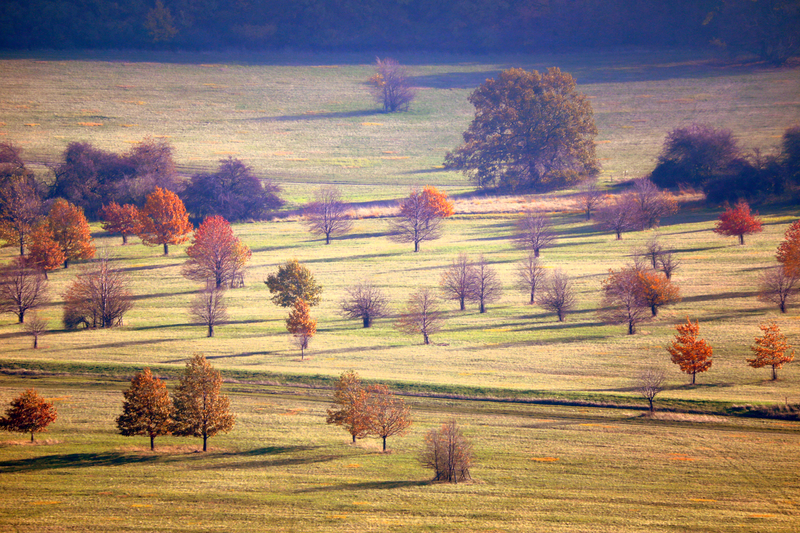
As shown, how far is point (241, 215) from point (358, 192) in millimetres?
21070

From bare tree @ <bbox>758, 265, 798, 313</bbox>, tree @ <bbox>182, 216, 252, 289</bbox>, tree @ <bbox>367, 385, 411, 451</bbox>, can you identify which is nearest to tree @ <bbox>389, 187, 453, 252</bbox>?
tree @ <bbox>182, 216, 252, 289</bbox>

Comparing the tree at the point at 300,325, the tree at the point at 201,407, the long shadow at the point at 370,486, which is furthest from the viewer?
the tree at the point at 300,325

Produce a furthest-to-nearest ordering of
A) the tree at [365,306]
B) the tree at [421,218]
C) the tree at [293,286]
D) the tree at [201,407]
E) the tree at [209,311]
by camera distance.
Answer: the tree at [421,218]
the tree at [293,286]
the tree at [365,306]
the tree at [209,311]
the tree at [201,407]

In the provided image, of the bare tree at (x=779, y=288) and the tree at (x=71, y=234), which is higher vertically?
the tree at (x=71, y=234)

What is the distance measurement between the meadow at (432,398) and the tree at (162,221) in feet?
7.74

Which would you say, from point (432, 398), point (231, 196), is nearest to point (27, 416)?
point (432, 398)

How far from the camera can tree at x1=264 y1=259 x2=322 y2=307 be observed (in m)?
60.4

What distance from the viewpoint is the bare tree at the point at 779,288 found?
57.1 metres

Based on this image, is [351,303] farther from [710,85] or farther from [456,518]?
[710,85]

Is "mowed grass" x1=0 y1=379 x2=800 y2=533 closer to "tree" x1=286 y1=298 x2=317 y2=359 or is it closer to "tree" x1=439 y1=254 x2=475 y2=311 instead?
"tree" x1=286 y1=298 x2=317 y2=359

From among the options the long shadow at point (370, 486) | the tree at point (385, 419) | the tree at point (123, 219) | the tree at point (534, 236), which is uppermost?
the tree at point (123, 219)

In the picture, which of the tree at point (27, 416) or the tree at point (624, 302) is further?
the tree at point (624, 302)

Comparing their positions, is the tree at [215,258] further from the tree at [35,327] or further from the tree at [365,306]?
the tree at [365,306]

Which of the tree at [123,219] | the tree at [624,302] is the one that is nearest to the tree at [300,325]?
the tree at [624,302]
